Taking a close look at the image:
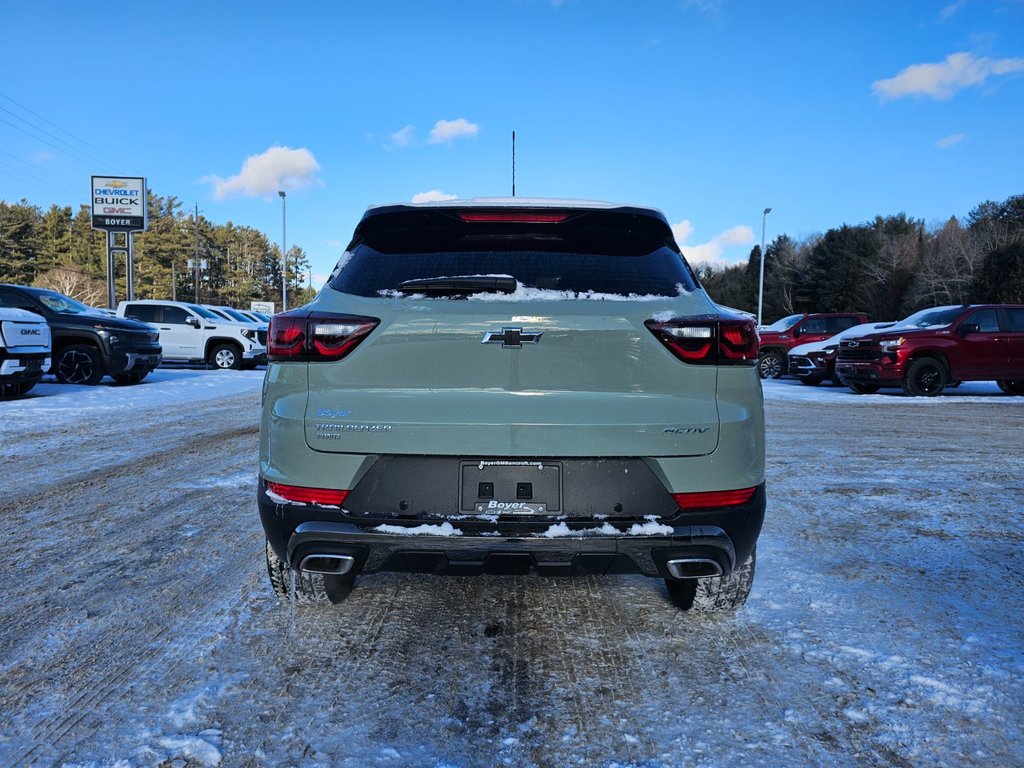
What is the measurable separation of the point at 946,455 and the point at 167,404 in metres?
10.4

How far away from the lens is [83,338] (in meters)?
11.8

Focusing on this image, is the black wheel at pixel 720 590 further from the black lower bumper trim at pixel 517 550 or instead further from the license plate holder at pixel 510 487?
the license plate holder at pixel 510 487

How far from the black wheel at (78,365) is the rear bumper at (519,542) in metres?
11.8

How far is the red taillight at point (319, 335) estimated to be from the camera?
2359 mm

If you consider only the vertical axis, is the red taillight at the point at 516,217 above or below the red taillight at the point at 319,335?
above

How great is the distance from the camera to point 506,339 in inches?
90.8

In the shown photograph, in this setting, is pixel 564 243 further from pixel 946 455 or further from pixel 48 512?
pixel 946 455

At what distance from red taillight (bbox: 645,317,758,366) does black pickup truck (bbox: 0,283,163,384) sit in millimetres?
12351

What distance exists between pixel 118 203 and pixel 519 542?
3359cm

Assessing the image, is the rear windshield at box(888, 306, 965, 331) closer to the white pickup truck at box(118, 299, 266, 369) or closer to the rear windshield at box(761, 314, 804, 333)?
the rear windshield at box(761, 314, 804, 333)

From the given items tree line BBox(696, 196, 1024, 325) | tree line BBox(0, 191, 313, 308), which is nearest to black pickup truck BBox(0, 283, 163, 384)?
tree line BBox(696, 196, 1024, 325)

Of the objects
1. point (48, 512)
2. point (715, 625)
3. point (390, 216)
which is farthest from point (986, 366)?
point (48, 512)

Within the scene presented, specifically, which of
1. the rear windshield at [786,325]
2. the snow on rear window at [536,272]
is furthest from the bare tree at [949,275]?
the snow on rear window at [536,272]

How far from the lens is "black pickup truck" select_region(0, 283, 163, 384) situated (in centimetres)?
1159
